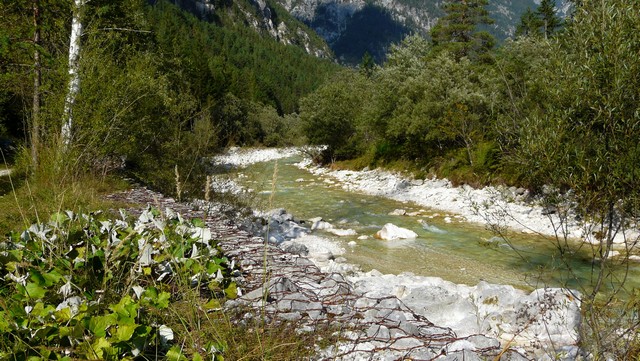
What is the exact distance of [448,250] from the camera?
11.1m

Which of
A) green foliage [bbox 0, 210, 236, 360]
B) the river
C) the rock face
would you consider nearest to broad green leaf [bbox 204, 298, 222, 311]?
green foliage [bbox 0, 210, 236, 360]

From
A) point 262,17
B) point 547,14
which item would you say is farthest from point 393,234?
point 262,17

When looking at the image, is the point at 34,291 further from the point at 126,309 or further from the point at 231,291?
the point at 231,291

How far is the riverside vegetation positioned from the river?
66 centimetres

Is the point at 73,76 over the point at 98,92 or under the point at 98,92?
over

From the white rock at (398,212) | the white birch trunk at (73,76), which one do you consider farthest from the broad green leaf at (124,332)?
the white rock at (398,212)

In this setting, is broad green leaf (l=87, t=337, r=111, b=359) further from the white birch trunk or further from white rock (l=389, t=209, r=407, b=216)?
white rock (l=389, t=209, r=407, b=216)

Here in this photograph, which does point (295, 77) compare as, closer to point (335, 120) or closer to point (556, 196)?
point (335, 120)

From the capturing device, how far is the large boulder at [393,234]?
481 inches

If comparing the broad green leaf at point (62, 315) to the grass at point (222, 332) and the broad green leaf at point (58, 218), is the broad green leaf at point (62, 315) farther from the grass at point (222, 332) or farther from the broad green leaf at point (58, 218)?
the broad green leaf at point (58, 218)

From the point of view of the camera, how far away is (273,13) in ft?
600

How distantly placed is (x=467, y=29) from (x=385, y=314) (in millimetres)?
37464

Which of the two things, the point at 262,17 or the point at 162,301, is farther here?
the point at 262,17

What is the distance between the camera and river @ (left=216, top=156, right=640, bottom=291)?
8.79 metres
